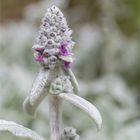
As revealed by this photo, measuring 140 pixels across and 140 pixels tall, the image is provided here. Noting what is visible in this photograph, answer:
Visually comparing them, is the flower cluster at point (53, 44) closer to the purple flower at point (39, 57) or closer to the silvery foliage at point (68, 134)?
the purple flower at point (39, 57)

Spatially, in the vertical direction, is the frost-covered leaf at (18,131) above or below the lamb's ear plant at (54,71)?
below

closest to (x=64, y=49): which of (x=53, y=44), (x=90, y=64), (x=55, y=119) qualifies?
(x=53, y=44)

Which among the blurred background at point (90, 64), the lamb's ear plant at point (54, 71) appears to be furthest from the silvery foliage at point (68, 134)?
the blurred background at point (90, 64)

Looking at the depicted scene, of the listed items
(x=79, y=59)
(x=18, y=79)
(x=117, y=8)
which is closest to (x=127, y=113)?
(x=18, y=79)

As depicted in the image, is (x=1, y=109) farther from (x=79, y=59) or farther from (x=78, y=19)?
(x=78, y=19)

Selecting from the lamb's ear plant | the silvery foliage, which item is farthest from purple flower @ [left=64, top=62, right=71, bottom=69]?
the silvery foliage

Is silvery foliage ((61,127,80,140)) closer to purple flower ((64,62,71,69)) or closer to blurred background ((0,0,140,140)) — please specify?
purple flower ((64,62,71,69))
